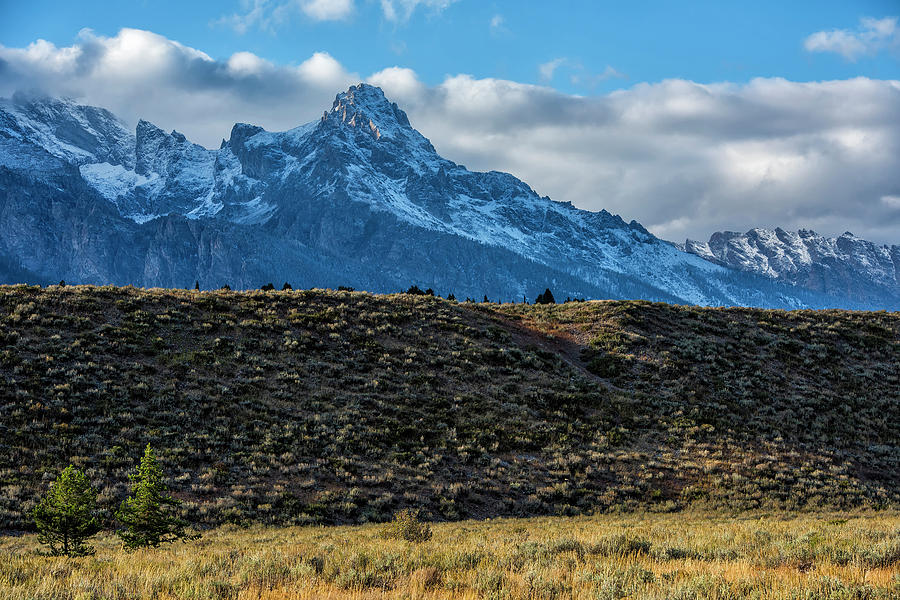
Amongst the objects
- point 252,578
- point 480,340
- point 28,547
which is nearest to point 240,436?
point 28,547

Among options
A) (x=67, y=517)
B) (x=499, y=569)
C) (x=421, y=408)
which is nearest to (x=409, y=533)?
(x=499, y=569)

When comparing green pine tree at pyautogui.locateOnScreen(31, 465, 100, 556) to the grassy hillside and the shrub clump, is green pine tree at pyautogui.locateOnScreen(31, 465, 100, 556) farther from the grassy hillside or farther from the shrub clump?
the shrub clump

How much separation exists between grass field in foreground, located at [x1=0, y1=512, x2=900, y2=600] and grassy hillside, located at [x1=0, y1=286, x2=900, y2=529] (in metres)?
8.67

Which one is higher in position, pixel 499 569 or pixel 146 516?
pixel 499 569

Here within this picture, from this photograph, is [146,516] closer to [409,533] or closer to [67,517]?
[67,517]

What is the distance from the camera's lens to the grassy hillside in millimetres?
24266

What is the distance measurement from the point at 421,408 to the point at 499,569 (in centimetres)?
2246

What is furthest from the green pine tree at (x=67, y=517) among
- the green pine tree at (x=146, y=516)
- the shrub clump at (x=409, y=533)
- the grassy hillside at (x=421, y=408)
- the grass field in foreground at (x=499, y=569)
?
the shrub clump at (x=409, y=533)

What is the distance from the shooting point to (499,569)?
10.7 metres

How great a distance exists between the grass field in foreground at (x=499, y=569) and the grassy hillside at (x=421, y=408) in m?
8.67

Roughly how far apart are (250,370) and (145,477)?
62.3 feet

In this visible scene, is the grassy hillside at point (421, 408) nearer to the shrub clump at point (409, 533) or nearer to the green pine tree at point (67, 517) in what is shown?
the shrub clump at point (409, 533)

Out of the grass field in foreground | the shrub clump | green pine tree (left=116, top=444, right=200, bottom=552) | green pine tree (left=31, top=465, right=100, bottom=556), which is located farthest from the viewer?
the shrub clump

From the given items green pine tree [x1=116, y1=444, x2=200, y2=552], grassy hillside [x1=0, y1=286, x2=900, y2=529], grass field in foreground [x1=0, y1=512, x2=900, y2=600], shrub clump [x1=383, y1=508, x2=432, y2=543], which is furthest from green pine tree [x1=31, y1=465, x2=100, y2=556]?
shrub clump [x1=383, y1=508, x2=432, y2=543]
